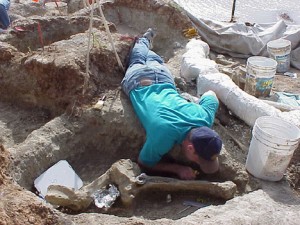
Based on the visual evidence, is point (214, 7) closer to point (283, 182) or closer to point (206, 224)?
point (283, 182)

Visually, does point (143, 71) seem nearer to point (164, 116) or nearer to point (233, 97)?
point (164, 116)

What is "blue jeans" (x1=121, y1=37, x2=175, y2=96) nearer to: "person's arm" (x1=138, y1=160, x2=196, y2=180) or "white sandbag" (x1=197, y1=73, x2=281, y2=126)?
"white sandbag" (x1=197, y1=73, x2=281, y2=126)

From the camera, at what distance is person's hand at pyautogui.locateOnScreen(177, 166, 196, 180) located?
3574 millimetres

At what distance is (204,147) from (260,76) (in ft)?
5.70

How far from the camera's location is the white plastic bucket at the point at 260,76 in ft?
15.2

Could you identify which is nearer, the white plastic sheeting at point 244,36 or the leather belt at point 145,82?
the leather belt at point 145,82

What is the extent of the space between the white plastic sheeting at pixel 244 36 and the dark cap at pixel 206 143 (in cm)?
349

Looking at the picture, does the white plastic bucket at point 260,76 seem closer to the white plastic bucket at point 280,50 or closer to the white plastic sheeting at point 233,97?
the white plastic sheeting at point 233,97

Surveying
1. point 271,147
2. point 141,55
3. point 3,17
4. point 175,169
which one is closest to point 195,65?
point 141,55

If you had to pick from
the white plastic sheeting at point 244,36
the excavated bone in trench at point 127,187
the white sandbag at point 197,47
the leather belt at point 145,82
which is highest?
the leather belt at point 145,82

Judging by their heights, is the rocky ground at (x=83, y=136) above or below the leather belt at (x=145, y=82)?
below

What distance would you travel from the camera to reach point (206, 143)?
3338 mm

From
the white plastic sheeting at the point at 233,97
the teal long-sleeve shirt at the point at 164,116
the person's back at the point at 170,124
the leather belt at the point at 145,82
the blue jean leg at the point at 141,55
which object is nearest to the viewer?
the person's back at the point at 170,124

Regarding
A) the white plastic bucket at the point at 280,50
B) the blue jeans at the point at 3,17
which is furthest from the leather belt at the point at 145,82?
the blue jeans at the point at 3,17
